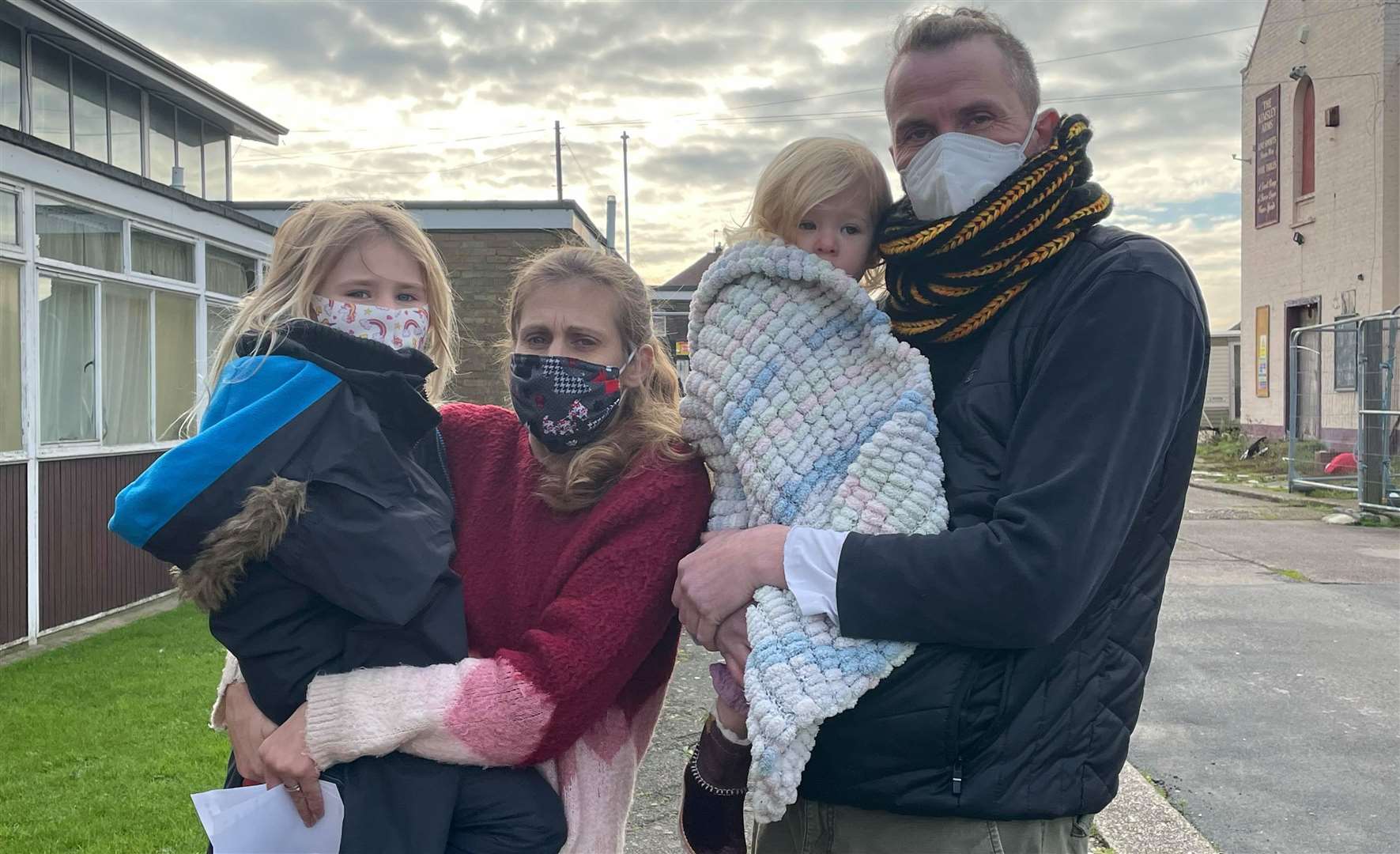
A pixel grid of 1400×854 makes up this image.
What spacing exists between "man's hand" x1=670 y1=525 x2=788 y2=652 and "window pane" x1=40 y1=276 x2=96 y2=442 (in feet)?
26.9

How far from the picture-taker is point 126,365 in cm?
958

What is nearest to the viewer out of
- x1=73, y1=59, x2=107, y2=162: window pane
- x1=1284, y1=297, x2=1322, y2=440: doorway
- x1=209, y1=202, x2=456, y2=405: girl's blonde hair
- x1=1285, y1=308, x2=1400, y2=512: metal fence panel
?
x1=209, y1=202, x2=456, y2=405: girl's blonde hair

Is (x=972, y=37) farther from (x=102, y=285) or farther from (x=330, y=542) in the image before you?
(x=102, y=285)

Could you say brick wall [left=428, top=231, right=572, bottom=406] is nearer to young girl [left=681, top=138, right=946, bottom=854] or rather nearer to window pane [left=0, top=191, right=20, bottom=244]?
window pane [left=0, top=191, right=20, bottom=244]

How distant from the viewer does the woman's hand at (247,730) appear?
73.7 inches

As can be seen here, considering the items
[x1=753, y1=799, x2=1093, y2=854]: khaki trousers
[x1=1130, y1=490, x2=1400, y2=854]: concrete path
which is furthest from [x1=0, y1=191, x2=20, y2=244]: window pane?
[x1=1130, y1=490, x2=1400, y2=854]: concrete path

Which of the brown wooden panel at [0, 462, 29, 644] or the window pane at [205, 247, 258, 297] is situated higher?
the window pane at [205, 247, 258, 297]

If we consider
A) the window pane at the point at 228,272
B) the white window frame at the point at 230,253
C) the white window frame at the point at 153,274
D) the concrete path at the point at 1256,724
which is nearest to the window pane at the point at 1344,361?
the concrete path at the point at 1256,724

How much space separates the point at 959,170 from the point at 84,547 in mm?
8773

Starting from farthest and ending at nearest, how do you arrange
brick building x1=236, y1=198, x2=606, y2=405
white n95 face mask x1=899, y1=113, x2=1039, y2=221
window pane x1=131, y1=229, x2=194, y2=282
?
brick building x1=236, y1=198, x2=606, y2=405 < window pane x1=131, y1=229, x2=194, y2=282 < white n95 face mask x1=899, y1=113, x2=1039, y2=221

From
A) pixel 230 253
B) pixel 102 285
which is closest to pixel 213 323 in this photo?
pixel 230 253

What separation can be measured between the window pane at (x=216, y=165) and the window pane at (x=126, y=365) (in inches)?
278

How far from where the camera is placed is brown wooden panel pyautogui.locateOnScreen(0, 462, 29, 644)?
24.7 ft

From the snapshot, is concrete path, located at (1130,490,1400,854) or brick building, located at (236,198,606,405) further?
brick building, located at (236,198,606,405)
